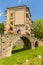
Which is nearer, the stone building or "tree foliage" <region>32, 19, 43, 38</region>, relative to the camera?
the stone building

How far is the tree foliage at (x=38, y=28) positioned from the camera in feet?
266

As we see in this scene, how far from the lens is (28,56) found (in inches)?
977

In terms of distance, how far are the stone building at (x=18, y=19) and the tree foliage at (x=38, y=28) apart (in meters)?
5.69

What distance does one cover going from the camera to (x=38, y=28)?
82188 millimetres

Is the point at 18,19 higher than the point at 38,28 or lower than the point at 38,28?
higher

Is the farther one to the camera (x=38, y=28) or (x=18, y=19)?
(x=38, y=28)

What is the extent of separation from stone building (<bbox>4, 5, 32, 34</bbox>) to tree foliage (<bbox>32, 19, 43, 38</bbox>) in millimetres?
5693

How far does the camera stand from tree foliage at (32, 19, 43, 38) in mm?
81062

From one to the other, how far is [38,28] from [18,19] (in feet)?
33.9

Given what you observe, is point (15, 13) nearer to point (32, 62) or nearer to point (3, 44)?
point (3, 44)

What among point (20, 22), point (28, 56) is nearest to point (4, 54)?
point (28, 56)

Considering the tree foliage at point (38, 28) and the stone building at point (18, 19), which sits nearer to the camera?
the stone building at point (18, 19)

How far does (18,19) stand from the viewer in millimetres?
75938

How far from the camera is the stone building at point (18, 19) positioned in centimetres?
7475
